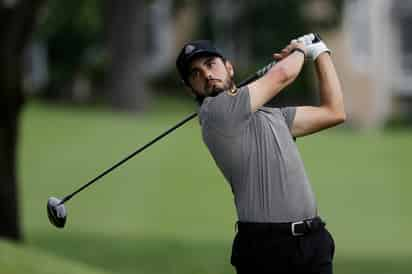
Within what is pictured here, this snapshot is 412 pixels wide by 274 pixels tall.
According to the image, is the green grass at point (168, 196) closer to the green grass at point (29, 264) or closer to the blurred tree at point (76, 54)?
the green grass at point (29, 264)

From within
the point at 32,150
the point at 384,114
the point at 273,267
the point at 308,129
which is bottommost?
the point at 384,114

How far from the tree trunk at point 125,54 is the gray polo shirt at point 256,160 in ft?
107

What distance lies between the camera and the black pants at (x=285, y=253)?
5535 millimetres

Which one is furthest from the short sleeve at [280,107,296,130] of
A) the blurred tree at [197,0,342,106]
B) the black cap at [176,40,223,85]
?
the blurred tree at [197,0,342,106]

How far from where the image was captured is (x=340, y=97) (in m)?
5.79

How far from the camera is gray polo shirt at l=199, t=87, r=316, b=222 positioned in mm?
5477

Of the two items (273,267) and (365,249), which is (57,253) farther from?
(273,267)

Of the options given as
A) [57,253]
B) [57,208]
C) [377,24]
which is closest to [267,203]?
[57,208]

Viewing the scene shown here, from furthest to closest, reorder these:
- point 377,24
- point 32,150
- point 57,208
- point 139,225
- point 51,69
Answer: point 377,24, point 51,69, point 32,150, point 139,225, point 57,208

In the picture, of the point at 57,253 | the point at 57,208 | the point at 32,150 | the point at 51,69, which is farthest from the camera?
the point at 51,69

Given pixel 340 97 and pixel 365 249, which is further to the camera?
pixel 365 249

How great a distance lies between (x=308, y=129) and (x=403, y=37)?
41.5 metres

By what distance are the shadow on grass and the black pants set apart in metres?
7.08

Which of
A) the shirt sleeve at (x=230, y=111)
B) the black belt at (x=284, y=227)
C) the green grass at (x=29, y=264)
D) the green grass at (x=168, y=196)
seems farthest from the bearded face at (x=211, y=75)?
the green grass at (x=168, y=196)
